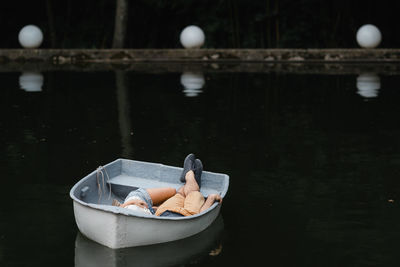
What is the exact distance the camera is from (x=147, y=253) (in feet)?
15.0

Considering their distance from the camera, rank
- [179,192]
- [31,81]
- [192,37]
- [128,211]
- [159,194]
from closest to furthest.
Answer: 1. [128,211]
2. [159,194]
3. [179,192]
4. [31,81]
5. [192,37]

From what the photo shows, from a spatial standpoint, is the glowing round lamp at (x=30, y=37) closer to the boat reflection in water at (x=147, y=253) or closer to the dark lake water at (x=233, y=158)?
the dark lake water at (x=233, y=158)

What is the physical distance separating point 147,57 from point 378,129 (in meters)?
11.9

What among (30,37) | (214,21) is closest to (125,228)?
(30,37)

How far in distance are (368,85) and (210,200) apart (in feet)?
29.7

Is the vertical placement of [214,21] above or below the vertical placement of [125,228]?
above

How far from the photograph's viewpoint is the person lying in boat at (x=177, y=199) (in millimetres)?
4973

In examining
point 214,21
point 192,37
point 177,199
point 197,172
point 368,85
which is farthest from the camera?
point 214,21

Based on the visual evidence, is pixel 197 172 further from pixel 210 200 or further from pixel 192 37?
pixel 192 37

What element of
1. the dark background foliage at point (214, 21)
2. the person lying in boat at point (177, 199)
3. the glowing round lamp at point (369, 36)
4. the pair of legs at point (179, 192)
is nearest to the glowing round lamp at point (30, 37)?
the dark background foliage at point (214, 21)

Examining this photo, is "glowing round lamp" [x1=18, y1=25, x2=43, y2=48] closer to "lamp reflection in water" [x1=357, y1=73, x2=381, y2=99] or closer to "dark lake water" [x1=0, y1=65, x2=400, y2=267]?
"dark lake water" [x1=0, y1=65, x2=400, y2=267]

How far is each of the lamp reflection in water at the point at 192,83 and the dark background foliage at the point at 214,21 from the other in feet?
20.2

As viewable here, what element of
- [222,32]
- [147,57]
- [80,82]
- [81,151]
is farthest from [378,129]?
[222,32]

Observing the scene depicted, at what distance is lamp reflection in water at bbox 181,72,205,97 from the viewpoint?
491 inches
